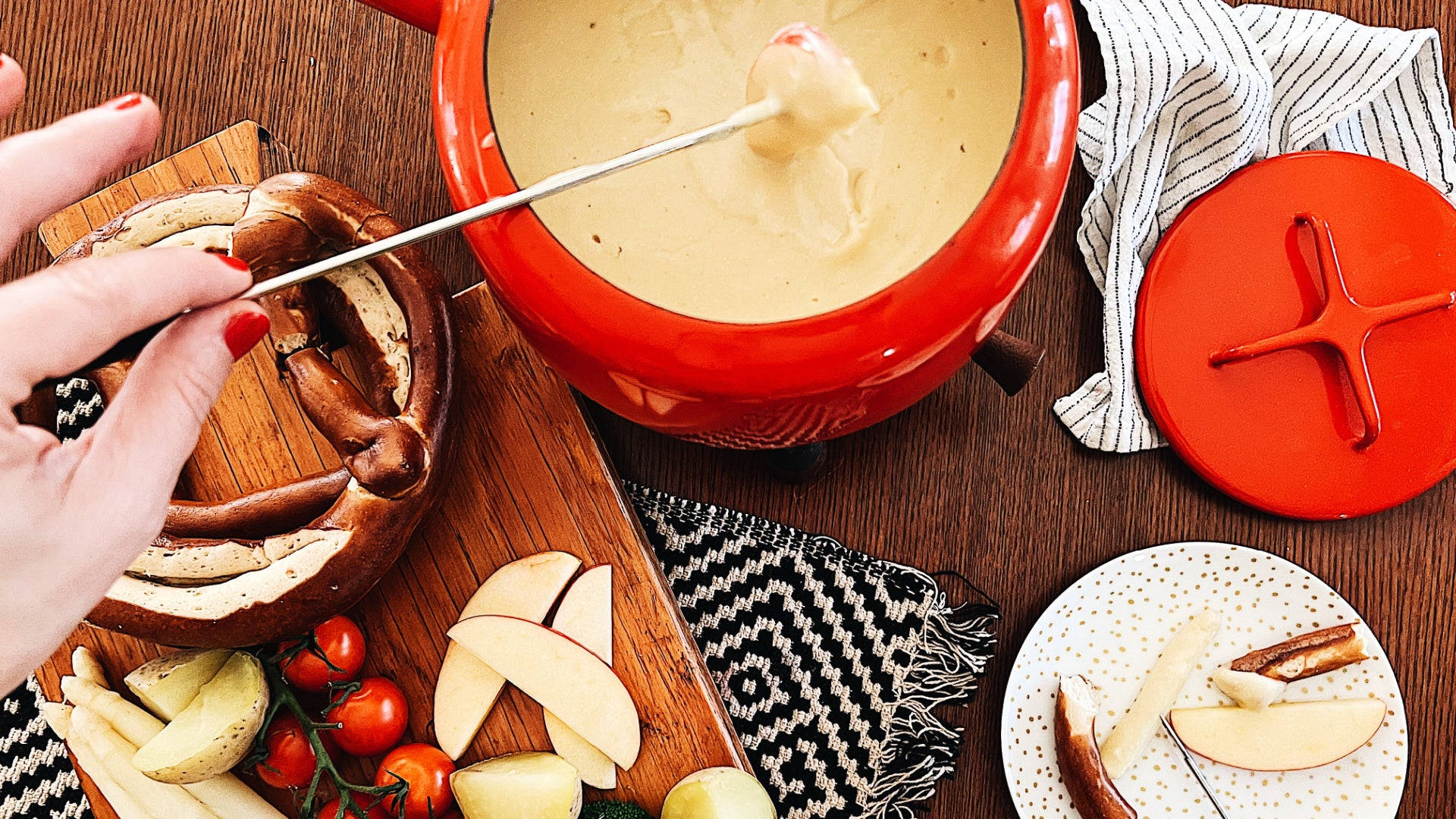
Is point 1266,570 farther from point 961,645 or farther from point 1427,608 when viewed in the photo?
point 961,645

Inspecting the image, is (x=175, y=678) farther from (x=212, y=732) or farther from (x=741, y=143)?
(x=741, y=143)

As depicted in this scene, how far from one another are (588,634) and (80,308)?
552mm

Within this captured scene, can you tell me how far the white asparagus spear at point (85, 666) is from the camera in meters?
1.02

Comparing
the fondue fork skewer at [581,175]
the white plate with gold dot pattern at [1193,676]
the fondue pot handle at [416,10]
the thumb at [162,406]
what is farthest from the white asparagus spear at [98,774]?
the white plate with gold dot pattern at [1193,676]

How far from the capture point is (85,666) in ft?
3.35

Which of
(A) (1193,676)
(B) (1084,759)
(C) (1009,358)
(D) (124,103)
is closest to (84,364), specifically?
(D) (124,103)

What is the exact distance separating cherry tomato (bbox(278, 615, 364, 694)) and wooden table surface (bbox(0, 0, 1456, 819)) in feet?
1.05

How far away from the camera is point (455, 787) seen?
985 millimetres

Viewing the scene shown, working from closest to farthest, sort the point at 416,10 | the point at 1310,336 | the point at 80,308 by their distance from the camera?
the point at 80,308
the point at 416,10
the point at 1310,336

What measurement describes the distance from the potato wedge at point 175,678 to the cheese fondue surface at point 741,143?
607 mm

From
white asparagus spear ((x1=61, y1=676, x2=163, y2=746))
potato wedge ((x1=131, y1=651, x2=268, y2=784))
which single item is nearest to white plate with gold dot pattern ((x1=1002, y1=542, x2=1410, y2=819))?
potato wedge ((x1=131, y1=651, x2=268, y2=784))

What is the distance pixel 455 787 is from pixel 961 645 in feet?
1.66

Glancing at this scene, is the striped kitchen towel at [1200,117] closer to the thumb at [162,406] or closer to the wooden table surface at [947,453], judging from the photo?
the wooden table surface at [947,453]

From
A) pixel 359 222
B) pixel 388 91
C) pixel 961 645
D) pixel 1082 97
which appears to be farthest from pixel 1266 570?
pixel 388 91
